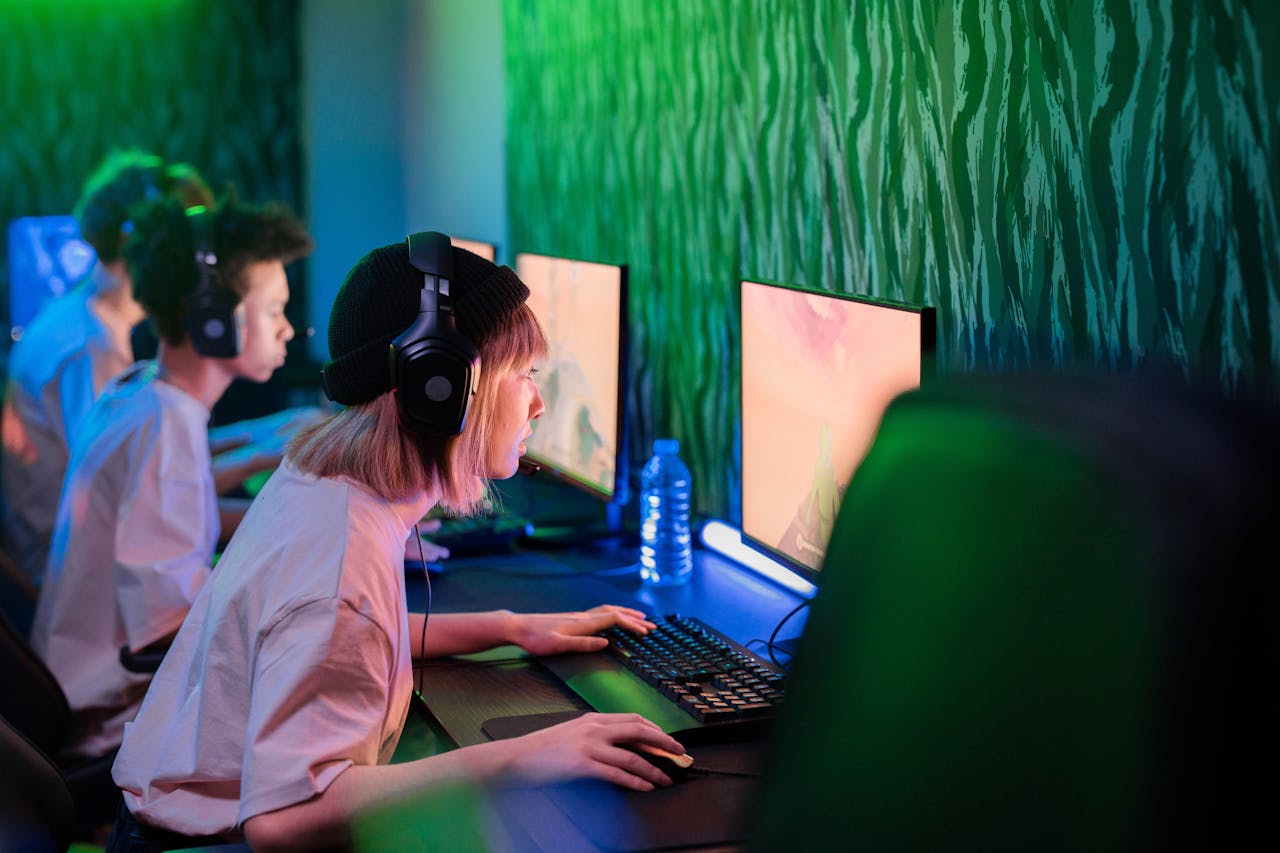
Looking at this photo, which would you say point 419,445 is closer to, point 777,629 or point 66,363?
point 777,629

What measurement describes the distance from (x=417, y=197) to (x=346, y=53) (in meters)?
0.66

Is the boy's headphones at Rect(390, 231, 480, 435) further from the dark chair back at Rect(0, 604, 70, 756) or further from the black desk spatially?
the dark chair back at Rect(0, 604, 70, 756)

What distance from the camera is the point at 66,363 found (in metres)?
3.01

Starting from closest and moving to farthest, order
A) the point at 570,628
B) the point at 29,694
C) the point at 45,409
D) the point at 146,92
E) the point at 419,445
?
1. the point at 419,445
2. the point at 570,628
3. the point at 29,694
4. the point at 45,409
5. the point at 146,92

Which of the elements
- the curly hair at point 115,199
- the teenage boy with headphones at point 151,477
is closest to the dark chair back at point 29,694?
the teenage boy with headphones at point 151,477

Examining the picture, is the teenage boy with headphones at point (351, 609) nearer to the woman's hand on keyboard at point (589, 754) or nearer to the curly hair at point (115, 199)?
the woman's hand on keyboard at point (589, 754)

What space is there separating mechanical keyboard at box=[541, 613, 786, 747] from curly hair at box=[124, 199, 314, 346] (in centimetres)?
111

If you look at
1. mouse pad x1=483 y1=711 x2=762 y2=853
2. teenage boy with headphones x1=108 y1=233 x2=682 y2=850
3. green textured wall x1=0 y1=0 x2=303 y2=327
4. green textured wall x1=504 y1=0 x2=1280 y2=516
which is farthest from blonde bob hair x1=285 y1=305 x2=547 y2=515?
green textured wall x1=0 y1=0 x2=303 y2=327

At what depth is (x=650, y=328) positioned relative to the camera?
8.55 feet

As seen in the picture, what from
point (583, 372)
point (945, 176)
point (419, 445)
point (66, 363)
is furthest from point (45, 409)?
point (945, 176)

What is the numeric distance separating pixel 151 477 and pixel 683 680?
1079 mm

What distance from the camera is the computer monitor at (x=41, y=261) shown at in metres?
3.93

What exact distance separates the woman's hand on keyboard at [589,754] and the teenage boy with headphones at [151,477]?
3.32 feet

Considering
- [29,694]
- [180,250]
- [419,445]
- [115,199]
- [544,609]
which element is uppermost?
[115,199]
